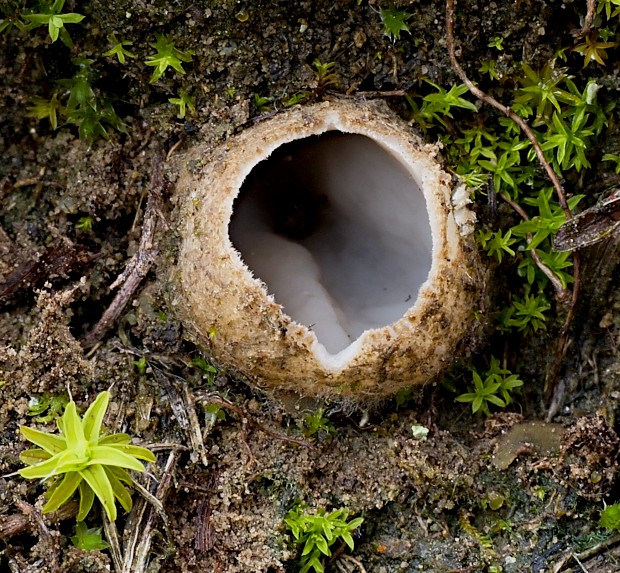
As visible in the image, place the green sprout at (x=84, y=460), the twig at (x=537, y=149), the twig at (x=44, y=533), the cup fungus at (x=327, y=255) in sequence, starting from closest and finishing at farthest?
the green sprout at (x=84, y=460)
the twig at (x=44, y=533)
the cup fungus at (x=327, y=255)
the twig at (x=537, y=149)

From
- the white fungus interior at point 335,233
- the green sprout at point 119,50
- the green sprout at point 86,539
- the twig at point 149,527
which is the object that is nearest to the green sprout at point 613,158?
the white fungus interior at point 335,233

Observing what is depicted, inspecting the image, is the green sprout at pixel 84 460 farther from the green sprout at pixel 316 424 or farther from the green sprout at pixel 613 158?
the green sprout at pixel 613 158

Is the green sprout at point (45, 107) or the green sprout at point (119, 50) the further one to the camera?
the green sprout at point (45, 107)

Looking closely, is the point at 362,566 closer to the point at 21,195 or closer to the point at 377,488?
the point at 377,488

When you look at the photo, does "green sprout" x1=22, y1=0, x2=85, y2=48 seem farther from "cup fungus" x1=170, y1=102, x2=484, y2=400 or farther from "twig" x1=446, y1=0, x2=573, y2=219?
"twig" x1=446, y1=0, x2=573, y2=219

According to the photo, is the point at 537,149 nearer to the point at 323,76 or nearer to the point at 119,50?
the point at 323,76

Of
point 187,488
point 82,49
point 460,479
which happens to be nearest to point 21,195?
point 82,49

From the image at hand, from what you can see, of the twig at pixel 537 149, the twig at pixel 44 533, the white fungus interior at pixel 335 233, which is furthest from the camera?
the white fungus interior at pixel 335 233
